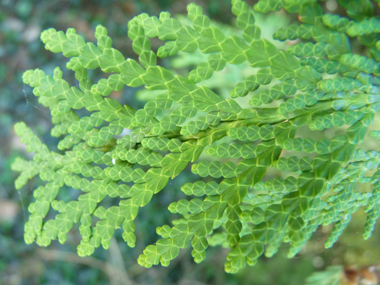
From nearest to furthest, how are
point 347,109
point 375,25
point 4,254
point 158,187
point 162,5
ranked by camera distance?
point 375,25 < point 347,109 < point 158,187 < point 4,254 < point 162,5

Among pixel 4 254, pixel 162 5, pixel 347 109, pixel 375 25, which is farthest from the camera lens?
pixel 162 5

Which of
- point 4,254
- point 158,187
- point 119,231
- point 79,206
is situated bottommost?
point 4,254

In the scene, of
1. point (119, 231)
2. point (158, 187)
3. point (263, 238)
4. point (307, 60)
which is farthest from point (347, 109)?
point (119, 231)

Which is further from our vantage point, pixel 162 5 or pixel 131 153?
pixel 162 5

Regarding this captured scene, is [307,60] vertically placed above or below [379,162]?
above

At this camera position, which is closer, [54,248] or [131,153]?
[131,153]

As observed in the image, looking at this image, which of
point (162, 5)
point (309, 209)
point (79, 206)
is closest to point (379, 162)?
point (309, 209)

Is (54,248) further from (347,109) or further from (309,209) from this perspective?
(347,109)

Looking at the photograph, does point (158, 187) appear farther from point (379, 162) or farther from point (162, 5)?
point (162, 5)

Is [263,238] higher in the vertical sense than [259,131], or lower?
lower
